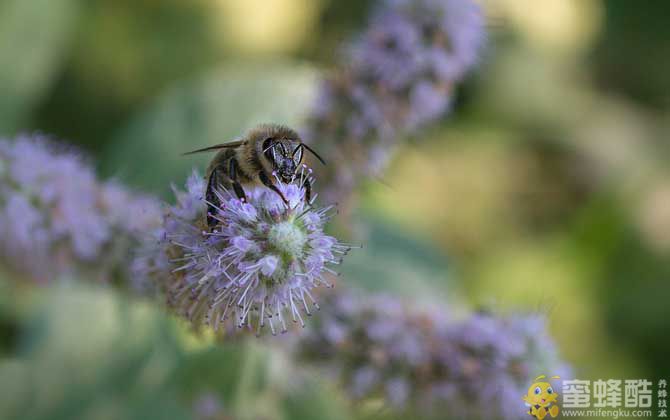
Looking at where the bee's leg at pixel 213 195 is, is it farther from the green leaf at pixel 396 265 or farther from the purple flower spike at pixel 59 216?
the green leaf at pixel 396 265

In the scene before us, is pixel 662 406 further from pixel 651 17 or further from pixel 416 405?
pixel 651 17

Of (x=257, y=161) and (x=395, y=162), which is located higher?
(x=395, y=162)

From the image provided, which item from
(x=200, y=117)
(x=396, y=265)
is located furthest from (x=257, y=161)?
(x=396, y=265)

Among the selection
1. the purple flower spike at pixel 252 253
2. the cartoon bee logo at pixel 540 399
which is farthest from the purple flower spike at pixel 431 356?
the purple flower spike at pixel 252 253

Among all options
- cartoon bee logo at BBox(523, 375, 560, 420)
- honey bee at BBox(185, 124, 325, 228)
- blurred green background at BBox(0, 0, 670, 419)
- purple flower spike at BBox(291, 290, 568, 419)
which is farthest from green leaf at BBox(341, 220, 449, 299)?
honey bee at BBox(185, 124, 325, 228)

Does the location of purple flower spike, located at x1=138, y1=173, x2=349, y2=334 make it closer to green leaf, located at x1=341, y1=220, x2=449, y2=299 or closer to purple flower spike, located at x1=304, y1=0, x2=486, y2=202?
purple flower spike, located at x1=304, y1=0, x2=486, y2=202

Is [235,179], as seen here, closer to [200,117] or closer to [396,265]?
[200,117]
